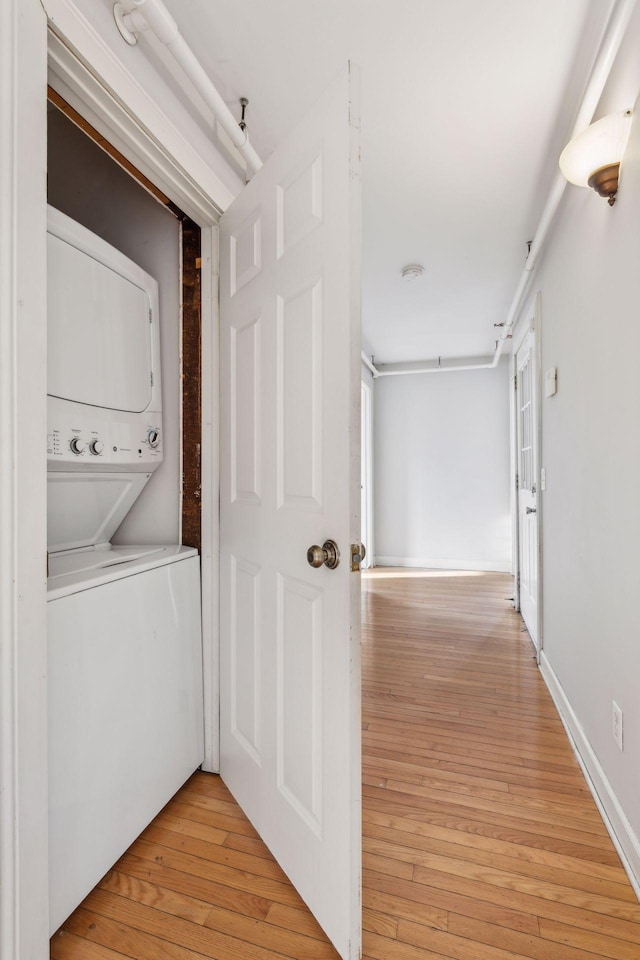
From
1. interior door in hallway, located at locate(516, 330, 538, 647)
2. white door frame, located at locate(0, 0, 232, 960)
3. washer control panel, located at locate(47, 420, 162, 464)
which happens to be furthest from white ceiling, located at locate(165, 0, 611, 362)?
washer control panel, located at locate(47, 420, 162, 464)

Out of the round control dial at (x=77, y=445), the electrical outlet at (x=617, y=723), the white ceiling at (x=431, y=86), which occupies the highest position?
the white ceiling at (x=431, y=86)

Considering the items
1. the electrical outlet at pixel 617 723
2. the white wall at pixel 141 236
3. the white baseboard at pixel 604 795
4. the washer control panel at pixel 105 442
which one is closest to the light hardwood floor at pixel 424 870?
the white baseboard at pixel 604 795

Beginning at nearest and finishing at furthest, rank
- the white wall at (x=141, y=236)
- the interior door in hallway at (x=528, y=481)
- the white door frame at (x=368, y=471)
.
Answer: the white wall at (x=141, y=236) → the interior door in hallway at (x=528, y=481) → the white door frame at (x=368, y=471)

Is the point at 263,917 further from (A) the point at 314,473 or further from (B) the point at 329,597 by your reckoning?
(A) the point at 314,473

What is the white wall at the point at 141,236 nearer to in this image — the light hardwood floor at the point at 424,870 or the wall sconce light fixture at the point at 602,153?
the light hardwood floor at the point at 424,870

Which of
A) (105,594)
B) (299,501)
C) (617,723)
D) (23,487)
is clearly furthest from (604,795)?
(23,487)

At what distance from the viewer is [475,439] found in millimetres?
5832

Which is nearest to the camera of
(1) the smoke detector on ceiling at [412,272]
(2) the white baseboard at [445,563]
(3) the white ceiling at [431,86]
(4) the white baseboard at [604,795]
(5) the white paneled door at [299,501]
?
(5) the white paneled door at [299,501]

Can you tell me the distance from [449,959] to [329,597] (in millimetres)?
850

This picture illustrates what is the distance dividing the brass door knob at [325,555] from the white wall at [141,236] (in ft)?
2.83

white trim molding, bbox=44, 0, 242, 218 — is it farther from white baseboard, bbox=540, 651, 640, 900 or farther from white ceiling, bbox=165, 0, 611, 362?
white baseboard, bbox=540, 651, 640, 900

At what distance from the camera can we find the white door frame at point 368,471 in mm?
5863

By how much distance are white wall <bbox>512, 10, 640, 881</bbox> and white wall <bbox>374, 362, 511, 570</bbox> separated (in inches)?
133

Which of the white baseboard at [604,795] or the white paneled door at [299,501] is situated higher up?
the white paneled door at [299,501]
